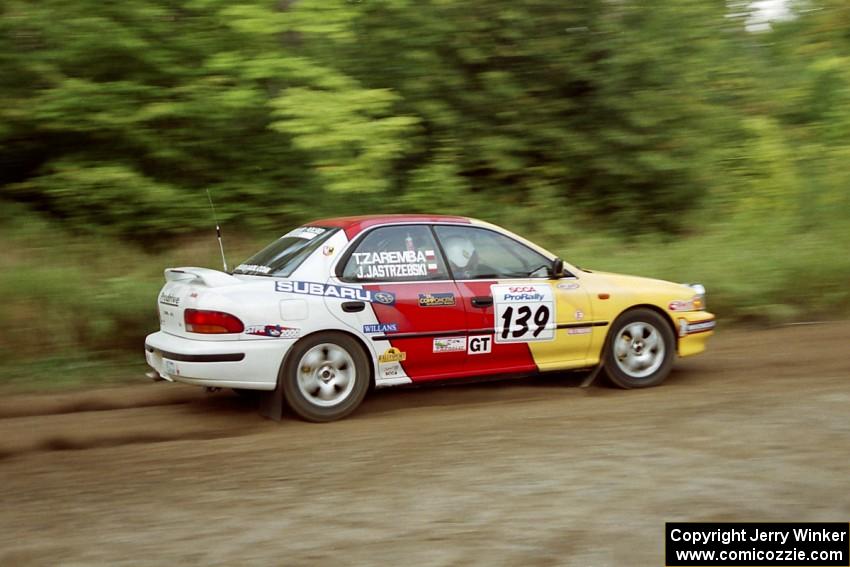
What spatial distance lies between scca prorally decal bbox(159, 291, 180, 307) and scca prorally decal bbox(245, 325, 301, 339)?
69cm

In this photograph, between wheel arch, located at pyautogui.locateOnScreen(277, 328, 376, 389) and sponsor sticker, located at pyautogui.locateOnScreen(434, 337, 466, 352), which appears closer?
wheel arch, located at pyautogui.locateOnScreen(277, 328, 376, 389)

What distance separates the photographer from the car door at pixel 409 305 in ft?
24.6

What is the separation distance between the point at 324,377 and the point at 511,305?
1654 millimetres

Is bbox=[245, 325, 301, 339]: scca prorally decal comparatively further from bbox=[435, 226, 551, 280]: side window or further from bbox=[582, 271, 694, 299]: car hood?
bbox=[582, 271, 694, 299]: car hood

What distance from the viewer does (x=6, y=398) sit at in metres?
8.48

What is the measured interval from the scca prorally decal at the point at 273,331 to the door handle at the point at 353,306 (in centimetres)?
41

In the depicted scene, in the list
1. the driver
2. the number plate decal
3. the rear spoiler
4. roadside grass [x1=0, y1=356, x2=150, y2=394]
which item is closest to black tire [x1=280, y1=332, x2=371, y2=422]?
the rear spoiler

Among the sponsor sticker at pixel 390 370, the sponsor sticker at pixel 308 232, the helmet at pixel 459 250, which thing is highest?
the sponsor sticker at pixel 308 232

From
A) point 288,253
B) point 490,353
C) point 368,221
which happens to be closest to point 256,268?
point 288,253

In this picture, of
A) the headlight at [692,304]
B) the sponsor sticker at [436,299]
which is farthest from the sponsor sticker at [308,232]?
the headlight at [692,304]

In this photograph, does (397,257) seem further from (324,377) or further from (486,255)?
(324,377)

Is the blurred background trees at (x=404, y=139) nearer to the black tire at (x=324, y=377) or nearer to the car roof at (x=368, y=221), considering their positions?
the car roof at (x=368, y=221)

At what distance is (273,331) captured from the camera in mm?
7129

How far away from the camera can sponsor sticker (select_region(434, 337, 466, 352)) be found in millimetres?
7680
